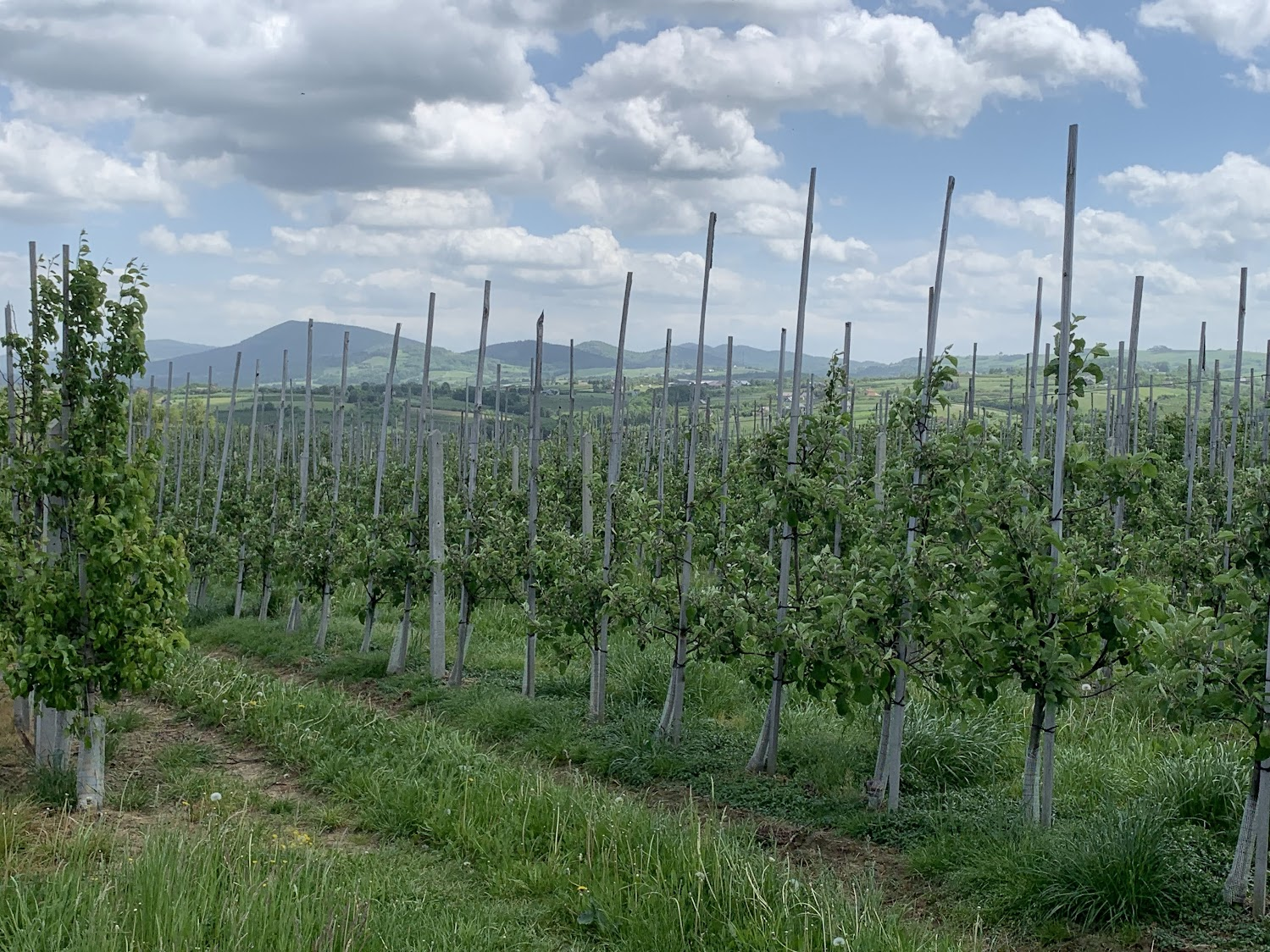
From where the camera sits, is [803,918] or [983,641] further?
[983,641]

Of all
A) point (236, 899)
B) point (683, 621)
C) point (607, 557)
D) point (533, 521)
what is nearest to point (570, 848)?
point (236, 899)

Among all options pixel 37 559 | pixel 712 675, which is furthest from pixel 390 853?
pixel 712 675

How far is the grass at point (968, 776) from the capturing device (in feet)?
19.2

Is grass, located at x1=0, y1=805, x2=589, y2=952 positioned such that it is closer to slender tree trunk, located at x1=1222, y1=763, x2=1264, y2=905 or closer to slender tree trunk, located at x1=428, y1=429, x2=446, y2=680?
slender tree trunk, located at x1=1222, y1=763, x2=1264, y2=905

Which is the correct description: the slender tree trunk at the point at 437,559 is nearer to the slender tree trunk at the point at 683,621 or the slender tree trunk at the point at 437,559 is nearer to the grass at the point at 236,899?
the slender tree trunk at the point at 683,621

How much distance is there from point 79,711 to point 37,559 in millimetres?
1225

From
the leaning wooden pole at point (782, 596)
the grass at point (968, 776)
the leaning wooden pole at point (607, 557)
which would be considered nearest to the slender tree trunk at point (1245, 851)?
the grass at point (968, 776)

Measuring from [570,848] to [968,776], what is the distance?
11.7 feet

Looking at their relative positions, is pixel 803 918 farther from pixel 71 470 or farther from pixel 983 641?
pixel 71 470

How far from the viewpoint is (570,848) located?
6688 mm

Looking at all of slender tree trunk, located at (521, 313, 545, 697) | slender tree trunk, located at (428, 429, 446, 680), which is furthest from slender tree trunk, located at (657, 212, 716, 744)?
slender tree trunk, located at (428, 429, 446, 680)

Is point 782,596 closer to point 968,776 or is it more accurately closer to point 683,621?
point 683,621

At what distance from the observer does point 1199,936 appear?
554cm

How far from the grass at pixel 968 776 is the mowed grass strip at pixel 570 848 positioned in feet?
2.34
